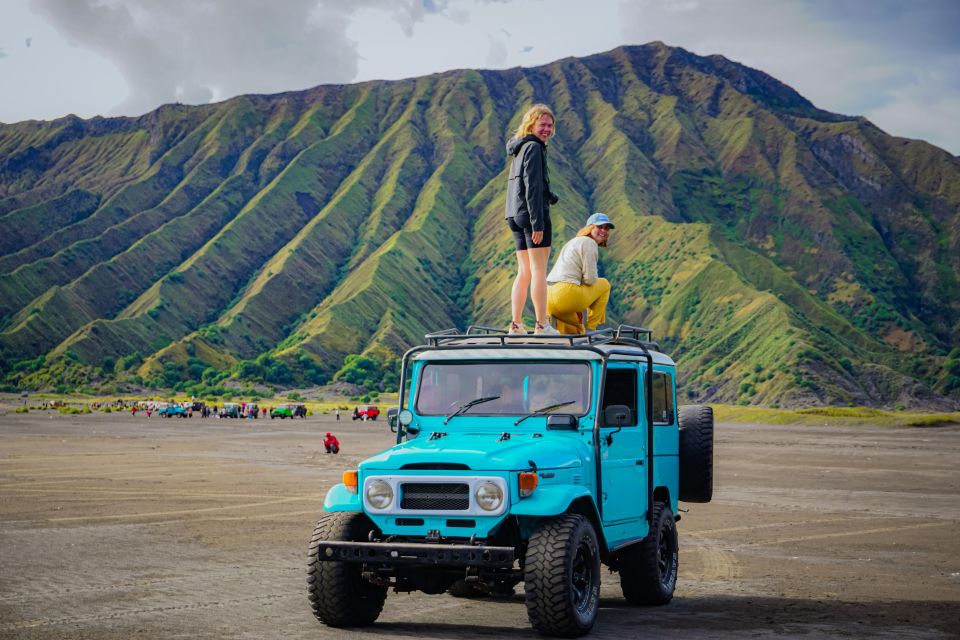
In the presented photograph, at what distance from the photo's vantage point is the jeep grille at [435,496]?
1023 centimetres

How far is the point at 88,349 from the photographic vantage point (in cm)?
15862

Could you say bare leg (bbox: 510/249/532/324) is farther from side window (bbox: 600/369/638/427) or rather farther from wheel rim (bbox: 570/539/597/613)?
wheel rim (bbox: 570/539/597/613)

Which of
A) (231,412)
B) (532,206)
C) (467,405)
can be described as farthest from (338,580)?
(231,412)

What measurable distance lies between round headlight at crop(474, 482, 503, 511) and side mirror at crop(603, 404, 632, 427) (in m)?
1.70

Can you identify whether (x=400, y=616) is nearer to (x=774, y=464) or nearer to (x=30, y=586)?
(x=30, y=586)

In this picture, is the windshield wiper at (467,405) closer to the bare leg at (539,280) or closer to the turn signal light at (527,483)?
the turn signal light at (527,483)

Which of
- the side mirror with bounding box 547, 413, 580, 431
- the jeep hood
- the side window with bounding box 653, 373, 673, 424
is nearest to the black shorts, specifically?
the side window with bounding box 653, 373, 673, 424

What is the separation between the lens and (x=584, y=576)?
34.8ft

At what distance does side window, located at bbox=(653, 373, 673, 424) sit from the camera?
43.0ft

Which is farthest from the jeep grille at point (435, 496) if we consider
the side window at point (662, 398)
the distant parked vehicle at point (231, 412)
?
the distant parked vehicle at point (231, 412)

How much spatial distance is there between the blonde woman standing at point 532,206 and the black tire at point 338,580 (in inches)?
137

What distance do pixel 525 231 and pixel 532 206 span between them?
0.53m

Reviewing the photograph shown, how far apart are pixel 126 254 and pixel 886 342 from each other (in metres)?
123

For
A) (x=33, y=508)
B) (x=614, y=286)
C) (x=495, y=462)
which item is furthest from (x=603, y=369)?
(x=614, y=286)
